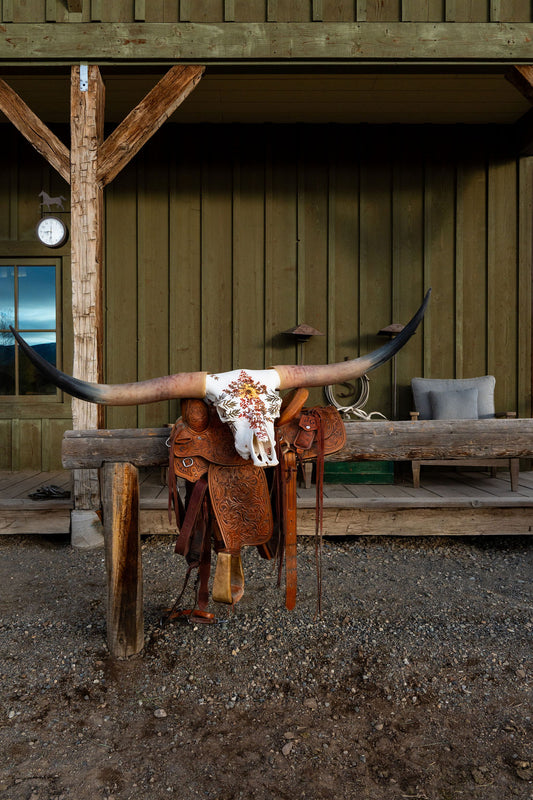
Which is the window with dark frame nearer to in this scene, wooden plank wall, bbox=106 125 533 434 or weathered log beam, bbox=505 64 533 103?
wooden plank wall, bbox=106 125 533 434

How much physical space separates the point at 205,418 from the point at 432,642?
1.68m

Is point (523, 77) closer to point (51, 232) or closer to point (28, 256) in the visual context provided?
point (51, 232)

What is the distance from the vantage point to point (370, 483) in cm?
440

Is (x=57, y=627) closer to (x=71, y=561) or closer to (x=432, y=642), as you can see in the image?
(x=71, y=561)

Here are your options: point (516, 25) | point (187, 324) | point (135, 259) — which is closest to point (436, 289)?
point (516, 25)

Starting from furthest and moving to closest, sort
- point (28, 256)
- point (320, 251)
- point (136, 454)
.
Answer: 1. point (320, 251)
2. point (28, 256)
3. point (136, 454)

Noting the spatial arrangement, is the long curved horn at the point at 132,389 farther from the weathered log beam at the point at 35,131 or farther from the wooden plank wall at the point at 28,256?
the wooden plank wall at the point at 28,256

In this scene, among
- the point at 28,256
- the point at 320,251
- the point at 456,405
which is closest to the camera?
the point at 456,405

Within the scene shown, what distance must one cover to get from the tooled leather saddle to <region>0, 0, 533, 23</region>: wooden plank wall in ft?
10.9

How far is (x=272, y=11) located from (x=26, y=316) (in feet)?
12.1

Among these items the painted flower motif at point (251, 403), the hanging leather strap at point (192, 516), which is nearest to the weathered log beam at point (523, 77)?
the painted flower motif at point (251, 403)

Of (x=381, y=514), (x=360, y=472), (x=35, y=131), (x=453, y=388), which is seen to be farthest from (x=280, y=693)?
(x=35, y=131)

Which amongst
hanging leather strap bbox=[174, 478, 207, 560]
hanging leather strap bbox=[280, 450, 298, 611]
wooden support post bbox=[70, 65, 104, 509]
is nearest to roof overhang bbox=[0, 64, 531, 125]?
wooden support post bbox=[70, 65, 104, 509]

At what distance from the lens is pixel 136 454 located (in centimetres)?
217
